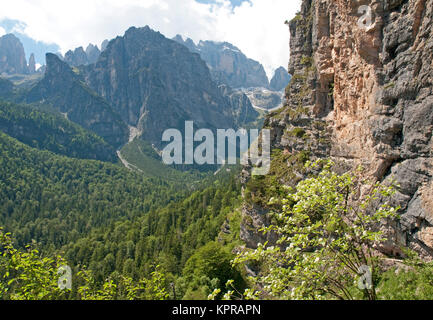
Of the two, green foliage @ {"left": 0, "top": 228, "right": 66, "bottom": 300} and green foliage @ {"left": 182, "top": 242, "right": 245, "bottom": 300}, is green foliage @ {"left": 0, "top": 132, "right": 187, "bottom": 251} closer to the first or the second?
green foliage @ {"left": 182, "top": 242, "right": 245, "bottom": 300}

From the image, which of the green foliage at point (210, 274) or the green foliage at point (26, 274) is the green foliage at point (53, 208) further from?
the green foliage at point (26, 274)

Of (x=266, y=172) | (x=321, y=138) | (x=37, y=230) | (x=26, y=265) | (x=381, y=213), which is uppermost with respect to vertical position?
(x=321, y=138)

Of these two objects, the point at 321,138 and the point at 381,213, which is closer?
the point at 381,213

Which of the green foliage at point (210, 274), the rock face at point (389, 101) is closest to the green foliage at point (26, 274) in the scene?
the rock face at point (389, 101)

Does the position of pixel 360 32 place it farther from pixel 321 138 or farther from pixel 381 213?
pixel 381 213

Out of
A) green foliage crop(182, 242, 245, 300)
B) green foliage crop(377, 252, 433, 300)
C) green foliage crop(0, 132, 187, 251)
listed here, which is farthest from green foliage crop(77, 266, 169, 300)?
green foliage crop(0, 132, 187, 251)

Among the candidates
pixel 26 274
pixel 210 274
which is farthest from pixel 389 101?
pixel 210 274

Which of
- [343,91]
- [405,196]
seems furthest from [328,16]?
[405,196]

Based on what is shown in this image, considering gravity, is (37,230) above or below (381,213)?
below

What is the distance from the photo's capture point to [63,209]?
567 ft

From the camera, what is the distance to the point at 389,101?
2427cm

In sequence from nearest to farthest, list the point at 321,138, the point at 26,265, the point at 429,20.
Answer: the point at 26,265, the point at 429,20, the point at 321,138

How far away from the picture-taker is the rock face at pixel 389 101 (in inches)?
796

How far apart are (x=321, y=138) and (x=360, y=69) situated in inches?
493
